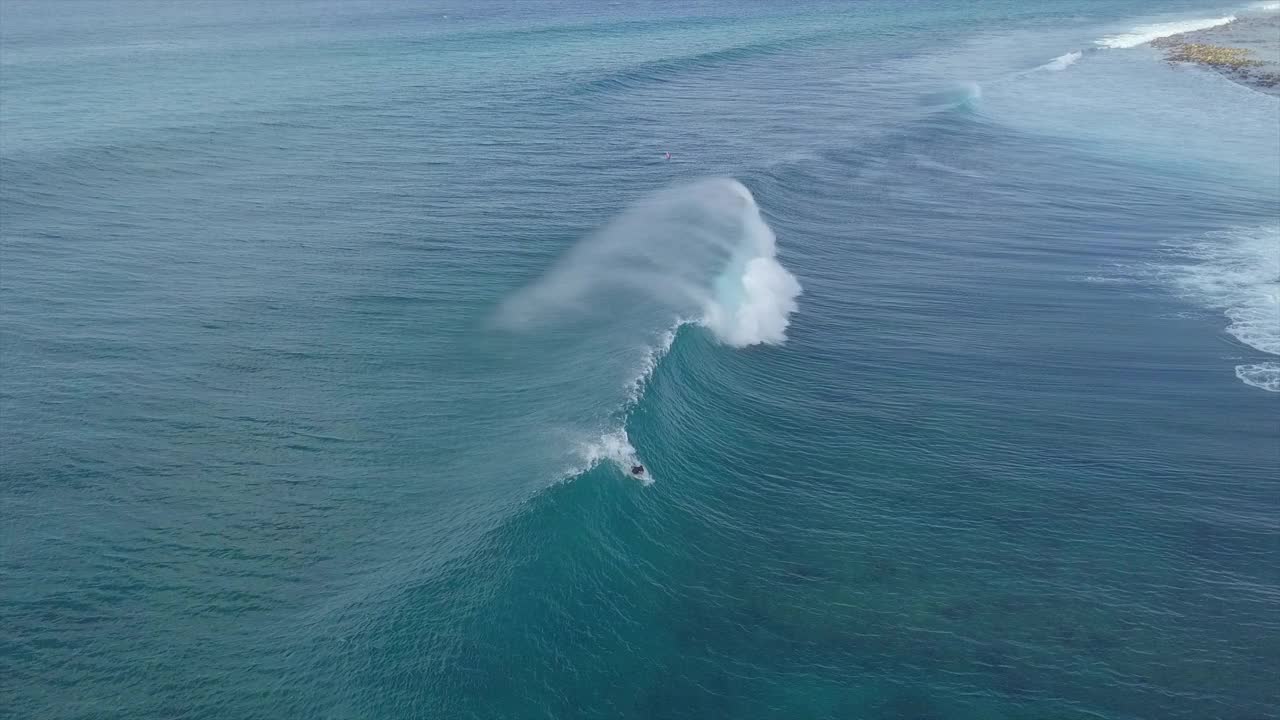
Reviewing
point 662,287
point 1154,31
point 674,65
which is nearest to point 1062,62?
point 1154,31

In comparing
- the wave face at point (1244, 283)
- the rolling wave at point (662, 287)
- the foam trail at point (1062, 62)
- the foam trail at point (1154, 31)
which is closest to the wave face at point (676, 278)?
the rolling wave at point (662, 287)

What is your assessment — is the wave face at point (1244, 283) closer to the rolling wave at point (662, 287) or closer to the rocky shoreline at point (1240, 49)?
the rolling wave at point (662, 287)

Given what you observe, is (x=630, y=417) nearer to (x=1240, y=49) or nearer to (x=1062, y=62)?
(x=1062, y=62)

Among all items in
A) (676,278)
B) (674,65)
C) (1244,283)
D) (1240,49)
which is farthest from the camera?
(1240,49)

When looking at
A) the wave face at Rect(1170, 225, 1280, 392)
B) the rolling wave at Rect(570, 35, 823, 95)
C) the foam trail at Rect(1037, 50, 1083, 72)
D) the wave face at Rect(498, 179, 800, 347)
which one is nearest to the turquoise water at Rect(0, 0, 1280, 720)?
the wave face at Rect(1170, 225, 1280, 392)

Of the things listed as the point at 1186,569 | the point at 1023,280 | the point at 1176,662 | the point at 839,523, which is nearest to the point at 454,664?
the point at 839,523

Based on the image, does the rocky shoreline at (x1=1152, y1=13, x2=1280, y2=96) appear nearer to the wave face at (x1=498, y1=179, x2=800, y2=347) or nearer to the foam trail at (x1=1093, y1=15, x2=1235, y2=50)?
the foam trail at (x1=1093, y1=15, x2=1235, y2=50)
